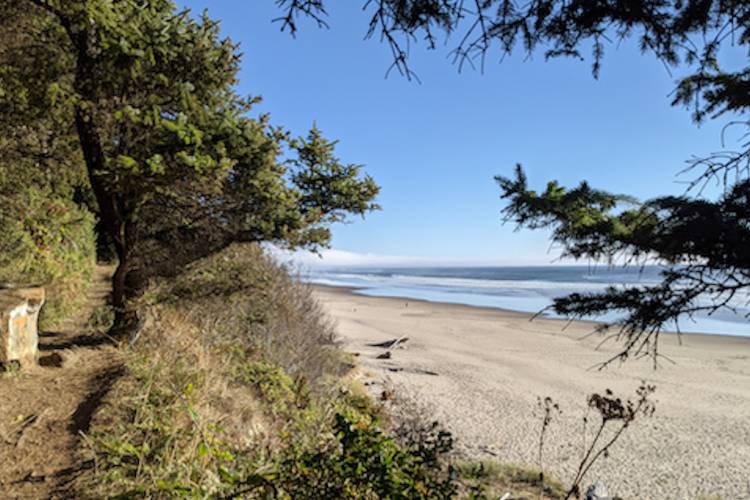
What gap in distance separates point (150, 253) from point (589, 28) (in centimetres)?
626

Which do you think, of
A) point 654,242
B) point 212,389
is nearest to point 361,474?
point 654,242

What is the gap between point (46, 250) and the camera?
546 centimetres

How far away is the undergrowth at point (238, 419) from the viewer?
2.51 meters

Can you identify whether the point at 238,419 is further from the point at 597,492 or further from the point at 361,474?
the point at 597,492

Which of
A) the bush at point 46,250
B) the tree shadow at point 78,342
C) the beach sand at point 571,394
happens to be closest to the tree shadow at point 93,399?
the tree shadow at point 78,342

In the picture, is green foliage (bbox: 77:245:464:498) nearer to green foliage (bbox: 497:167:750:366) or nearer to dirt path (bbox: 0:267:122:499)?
dirt path (bbox: 0:267:122:499)

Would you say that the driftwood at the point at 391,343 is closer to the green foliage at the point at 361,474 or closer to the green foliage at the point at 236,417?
the green foliage at the point at 236,417

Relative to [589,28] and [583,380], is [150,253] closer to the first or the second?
[589,28]

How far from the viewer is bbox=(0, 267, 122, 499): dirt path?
10.2 ft

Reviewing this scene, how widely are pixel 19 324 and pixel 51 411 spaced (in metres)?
1.51

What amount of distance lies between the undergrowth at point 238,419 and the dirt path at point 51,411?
7.5 inches

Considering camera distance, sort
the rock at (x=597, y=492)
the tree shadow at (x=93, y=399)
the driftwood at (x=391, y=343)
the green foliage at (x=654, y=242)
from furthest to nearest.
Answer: the driftwood at (x=391, y=343), the rock at (x=597, y=492), the tree shadow at (x=93, y=399), the green foliage at (x=654, y=242)

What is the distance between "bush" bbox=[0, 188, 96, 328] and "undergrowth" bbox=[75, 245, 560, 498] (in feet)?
4.95

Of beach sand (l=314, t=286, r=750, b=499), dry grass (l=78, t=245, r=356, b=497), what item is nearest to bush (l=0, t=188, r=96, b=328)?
dry grass (l=78, t=245, r=356, b=497)
